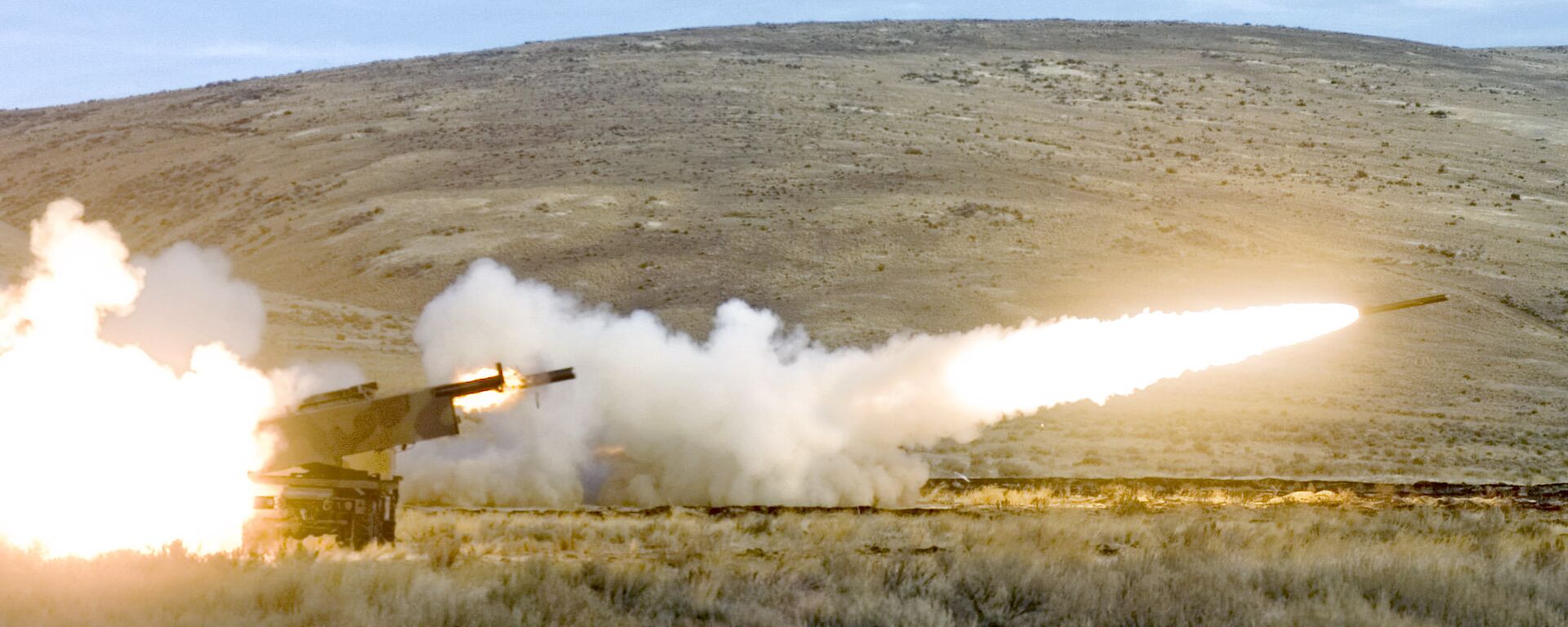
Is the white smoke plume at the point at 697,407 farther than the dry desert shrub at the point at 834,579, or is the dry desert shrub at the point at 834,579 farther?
the white smoke plume at the point at 697,407

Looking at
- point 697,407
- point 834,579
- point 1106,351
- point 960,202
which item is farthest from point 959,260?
point 834,579

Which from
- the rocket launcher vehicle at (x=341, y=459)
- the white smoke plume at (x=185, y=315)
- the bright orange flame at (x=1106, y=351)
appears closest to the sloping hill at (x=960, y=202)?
the bright orange flame at (x=1106, y=351)

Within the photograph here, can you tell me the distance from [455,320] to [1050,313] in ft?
126

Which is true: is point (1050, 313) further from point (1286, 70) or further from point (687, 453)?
point (1286, 70)

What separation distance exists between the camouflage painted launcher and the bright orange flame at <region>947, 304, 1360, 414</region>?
12935 millimetres

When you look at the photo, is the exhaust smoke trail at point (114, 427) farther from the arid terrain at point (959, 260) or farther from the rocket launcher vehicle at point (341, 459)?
the arid terrain at point (959, 260)

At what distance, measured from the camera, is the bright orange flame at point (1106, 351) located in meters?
32.3

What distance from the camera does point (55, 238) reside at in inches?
1000

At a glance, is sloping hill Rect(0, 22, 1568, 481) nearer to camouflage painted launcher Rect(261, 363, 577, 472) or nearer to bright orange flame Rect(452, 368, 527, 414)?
bright orange flame Rect(452, 368, 527, 414)

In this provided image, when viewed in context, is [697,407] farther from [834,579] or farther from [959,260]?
[959,260]

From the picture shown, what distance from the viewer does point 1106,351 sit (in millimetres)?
34500

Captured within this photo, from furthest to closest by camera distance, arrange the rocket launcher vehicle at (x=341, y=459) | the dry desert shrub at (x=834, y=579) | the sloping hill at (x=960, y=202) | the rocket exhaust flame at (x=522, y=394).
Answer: the sloping hill at (x=960, y=202) < the rocket exhaust flame at (x=522, y=394) < the rocket launcher vehicle at (x=341, y=459) < the dry desert shrub at (x=834, y=579)

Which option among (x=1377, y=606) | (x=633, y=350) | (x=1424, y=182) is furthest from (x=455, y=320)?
(x=1424, y=182)

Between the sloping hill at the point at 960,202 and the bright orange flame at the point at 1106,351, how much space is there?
468cm
